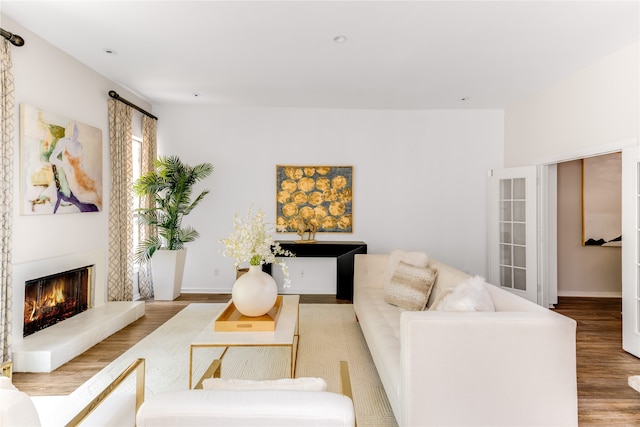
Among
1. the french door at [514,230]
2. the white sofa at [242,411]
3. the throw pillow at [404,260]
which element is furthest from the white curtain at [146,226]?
the french door at [514,230]

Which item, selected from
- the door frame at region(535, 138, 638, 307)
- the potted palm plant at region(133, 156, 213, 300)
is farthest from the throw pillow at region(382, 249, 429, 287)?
the potted palm plant at region(133, 156, 213, 300)

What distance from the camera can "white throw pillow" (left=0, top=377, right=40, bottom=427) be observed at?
2.79 feet

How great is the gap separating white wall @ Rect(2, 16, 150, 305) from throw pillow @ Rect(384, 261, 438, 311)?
3.13m

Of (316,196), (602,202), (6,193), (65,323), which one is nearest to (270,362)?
(65,323)

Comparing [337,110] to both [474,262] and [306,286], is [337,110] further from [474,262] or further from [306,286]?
[474,262]

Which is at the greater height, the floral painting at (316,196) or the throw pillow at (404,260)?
the floral painting at (316,196)

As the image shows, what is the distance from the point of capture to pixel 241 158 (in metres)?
5.33

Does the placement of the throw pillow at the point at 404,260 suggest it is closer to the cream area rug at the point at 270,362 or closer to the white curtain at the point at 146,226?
the cream area rug at the point at 270,362

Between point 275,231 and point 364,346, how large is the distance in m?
2.61

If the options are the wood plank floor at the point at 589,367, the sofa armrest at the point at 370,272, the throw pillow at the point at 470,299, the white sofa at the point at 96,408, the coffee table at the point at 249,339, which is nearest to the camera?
the white sofa at the point at 96,408

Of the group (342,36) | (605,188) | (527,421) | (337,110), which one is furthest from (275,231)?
(605,188)

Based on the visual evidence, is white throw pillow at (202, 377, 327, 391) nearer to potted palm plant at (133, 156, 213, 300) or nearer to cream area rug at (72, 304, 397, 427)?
cream area rug at (72, 304, 397, 427)

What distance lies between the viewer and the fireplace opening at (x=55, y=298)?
2936 millimetres

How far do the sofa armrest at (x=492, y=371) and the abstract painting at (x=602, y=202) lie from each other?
4513 mm
